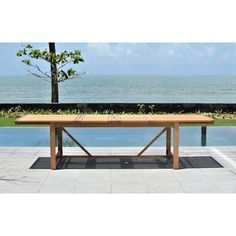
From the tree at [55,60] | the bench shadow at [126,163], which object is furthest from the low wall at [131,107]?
the bench shadow at [126,163]

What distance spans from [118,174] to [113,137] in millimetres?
4037

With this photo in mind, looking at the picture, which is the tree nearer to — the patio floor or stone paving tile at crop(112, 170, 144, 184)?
the patio floor

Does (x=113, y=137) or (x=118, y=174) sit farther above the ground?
(x=118, y=174)

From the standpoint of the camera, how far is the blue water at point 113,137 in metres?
8.92

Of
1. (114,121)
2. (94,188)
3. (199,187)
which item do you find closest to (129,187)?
(94,188)

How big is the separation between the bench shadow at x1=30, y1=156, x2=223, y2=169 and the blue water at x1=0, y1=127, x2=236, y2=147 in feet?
5.63

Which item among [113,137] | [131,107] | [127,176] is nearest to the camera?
[127,176]

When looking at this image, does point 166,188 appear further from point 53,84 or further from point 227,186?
point 53,84

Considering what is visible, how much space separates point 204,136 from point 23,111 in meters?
7.47

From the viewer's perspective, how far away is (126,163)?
6688 mm

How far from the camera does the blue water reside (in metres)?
8.92
